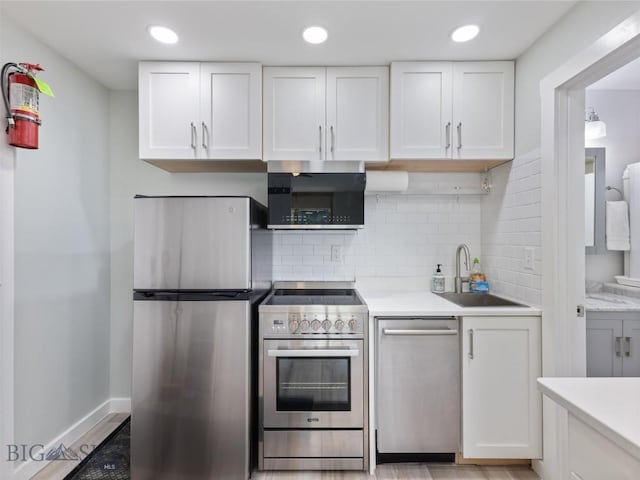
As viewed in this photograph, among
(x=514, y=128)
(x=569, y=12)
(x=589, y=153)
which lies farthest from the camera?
(x=589, y=153)

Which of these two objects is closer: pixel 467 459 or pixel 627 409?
pixel 627 409

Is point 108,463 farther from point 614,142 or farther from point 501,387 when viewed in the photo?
point 614,142

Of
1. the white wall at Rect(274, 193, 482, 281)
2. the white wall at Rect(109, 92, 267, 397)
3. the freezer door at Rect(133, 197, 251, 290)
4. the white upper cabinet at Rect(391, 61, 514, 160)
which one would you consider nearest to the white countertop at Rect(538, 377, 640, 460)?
the freezer door at Rect(133, 197, 251, 290)

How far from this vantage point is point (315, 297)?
2.31 metres

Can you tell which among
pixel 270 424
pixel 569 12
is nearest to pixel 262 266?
pixel 270 424

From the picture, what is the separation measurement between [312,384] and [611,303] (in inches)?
76.8

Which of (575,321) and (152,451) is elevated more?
(575,321)

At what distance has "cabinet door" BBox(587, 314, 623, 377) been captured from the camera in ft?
6.88

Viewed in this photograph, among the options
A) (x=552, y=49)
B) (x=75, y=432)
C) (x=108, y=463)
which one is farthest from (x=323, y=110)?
(x=75, y=432)

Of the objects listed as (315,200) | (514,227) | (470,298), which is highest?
(315,200)

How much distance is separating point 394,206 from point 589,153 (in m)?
1.52

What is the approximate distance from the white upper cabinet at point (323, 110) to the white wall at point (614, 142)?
5.66ft

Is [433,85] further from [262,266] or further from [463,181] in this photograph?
[262,266]

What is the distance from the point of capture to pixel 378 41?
6.43ft
